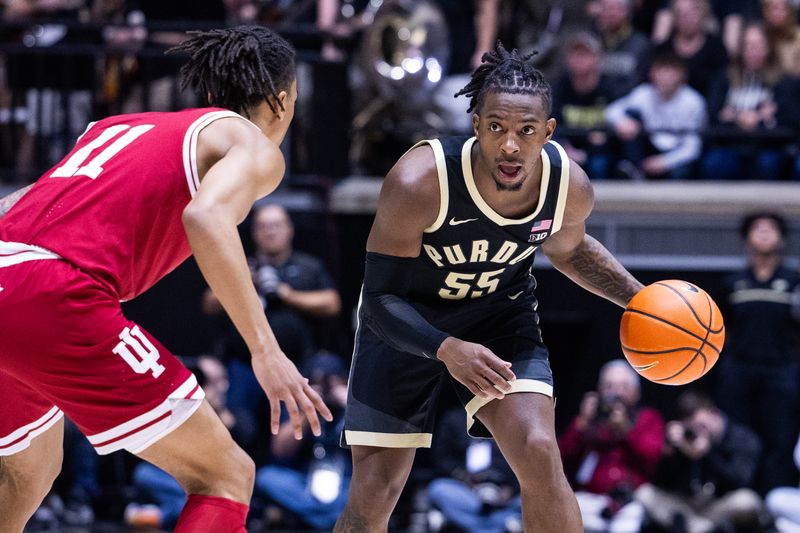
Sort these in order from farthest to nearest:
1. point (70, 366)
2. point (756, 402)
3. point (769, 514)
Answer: point (756, 402) < point (769, 514) < point (70, 366)

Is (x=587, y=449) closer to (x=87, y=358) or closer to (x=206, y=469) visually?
(x=206, y=469)

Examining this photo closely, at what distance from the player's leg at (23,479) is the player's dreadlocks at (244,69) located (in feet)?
4.04

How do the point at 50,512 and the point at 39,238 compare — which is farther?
the point at 50,512

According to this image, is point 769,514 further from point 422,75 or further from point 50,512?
point 50,512

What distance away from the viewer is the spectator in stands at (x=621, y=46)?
971cm

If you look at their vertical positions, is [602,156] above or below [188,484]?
below

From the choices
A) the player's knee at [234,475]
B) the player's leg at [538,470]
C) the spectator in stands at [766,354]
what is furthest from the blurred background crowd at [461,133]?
the player's knee at [234,475]

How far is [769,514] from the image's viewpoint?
26.0 ft

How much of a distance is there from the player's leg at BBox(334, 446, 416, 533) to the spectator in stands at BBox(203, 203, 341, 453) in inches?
138

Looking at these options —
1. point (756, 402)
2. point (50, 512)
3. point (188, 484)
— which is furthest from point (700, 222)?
point (188, 484)

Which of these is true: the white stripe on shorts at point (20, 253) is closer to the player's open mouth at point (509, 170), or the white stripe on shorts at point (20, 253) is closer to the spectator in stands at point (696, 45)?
the player's open mouth at point (509, 170)

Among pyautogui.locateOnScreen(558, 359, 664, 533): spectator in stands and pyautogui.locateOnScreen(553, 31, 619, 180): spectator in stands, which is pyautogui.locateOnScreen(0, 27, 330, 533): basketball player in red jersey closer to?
pyautogui.locateOnScreen(558, 359, 664, 533): spectator in stands

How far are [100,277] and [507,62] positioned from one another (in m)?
1.72

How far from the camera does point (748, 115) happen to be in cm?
930
